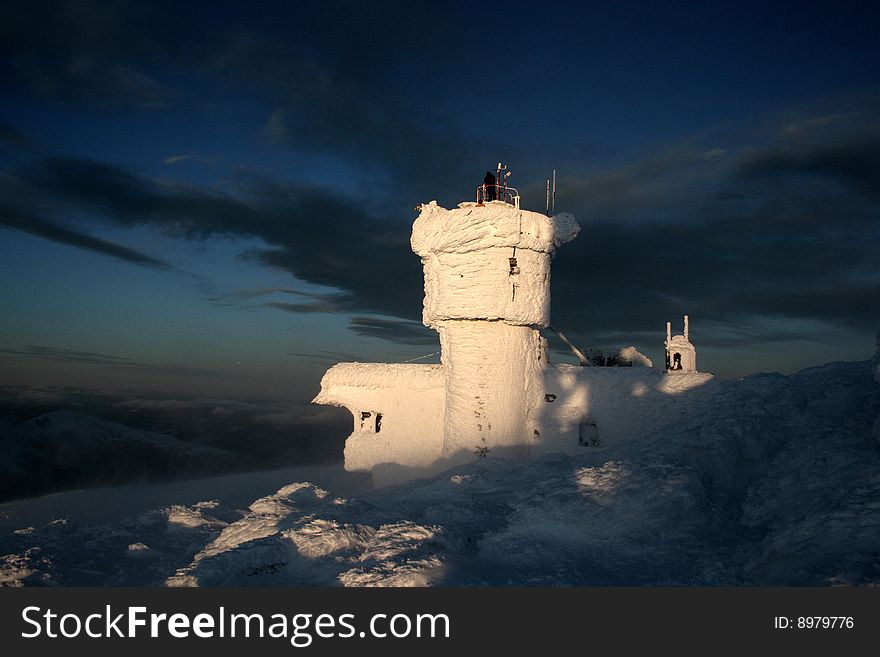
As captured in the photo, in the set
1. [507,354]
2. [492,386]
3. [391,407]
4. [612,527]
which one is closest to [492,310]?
Result: [507,354]

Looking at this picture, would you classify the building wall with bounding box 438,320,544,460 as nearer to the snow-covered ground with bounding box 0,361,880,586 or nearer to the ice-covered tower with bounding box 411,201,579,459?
the ice-covered tower with bounding box 411,201,579,459

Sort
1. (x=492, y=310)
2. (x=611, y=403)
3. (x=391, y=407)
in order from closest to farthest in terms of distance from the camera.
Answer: (x=611, y=403) → (x=492, y=310) → (x=391, y=407)

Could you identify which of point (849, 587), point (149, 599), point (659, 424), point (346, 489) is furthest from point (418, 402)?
point (849, 587)

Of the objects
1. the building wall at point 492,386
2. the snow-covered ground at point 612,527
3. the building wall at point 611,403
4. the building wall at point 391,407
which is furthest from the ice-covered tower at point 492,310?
the snow-covered ground at point 612,527

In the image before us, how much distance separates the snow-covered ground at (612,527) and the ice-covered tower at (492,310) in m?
5.68

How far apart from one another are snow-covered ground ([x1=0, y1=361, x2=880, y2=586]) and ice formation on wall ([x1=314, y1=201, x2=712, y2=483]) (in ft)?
15.6

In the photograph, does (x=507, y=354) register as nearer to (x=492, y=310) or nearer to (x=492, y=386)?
(x=492, y=386)

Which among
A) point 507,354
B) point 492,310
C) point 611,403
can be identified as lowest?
point 611,403

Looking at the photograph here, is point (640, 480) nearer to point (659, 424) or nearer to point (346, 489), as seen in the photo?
point (659, 424)

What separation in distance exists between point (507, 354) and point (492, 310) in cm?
138

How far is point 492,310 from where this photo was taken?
660 inches

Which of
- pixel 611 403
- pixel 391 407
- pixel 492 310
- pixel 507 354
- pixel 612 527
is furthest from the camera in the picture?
pixel 391 407

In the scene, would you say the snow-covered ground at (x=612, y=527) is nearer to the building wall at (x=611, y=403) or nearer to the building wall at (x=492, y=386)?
the building wall at (x=611, y=403)

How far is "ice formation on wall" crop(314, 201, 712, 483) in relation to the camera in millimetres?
16406
